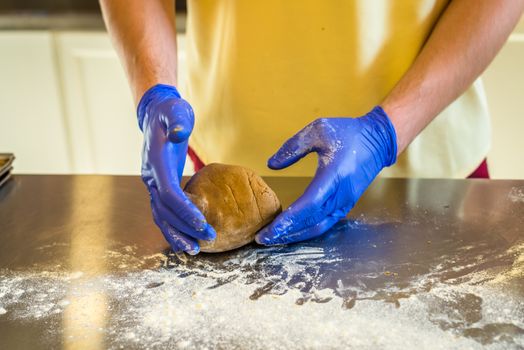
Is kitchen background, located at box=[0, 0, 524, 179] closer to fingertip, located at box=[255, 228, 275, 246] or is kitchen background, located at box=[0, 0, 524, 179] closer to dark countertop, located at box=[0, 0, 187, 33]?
dark countertop, located at box=[0, 0, 187, 33]

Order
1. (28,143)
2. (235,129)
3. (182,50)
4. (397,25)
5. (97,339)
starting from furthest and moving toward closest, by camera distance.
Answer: (28,143)
(182,50)
(235,129)
(397,25)
(97,339)

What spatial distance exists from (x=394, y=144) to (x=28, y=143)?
173 cm

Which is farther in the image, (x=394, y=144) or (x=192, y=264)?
(x=394, y=144)

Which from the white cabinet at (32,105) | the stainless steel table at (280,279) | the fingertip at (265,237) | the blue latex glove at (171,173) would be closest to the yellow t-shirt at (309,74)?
the stainless steel table at (280,279)

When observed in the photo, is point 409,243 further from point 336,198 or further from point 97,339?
point 97,339

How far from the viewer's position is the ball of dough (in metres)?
1.08

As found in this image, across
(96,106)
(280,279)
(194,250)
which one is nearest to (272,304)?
(280,279)

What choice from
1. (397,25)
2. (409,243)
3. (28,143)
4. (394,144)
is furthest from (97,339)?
(28,143)

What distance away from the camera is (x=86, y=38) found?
2322 mm

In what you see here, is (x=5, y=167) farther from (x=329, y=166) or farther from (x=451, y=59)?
(x=451, y=59)

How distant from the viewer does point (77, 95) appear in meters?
2.39

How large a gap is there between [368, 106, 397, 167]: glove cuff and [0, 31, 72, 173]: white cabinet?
61.4 inches

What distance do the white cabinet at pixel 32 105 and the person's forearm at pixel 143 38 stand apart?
96 centimetres

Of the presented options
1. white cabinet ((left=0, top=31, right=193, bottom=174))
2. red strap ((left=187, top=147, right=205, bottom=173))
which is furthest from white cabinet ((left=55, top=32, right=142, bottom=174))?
red strap ((left=187, top=147, right=205, bottom=173))
